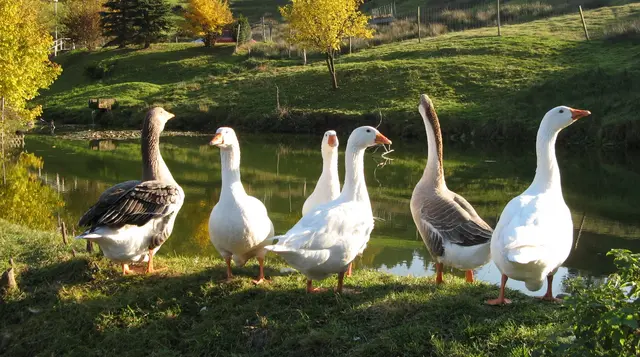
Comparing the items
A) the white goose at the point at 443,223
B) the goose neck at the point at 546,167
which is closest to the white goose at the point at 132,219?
the white goose at the point at 443,223

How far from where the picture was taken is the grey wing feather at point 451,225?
7.42 metres

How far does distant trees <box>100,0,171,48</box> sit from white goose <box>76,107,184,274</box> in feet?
199

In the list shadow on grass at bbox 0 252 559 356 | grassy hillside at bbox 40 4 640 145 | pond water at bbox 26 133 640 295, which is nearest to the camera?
shadow on grass at bbox 0 252 559 356

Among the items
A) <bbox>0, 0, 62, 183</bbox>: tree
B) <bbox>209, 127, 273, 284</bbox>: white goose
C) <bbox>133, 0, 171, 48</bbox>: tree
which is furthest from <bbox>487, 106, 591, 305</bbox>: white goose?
<bbox>133, 0, 171, 48</bbox>: tree

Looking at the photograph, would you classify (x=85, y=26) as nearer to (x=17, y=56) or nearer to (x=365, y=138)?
(x=17, y=56)

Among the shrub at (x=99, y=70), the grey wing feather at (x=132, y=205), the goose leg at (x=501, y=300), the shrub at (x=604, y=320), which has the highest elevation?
the shrub at (x=99, y=70)

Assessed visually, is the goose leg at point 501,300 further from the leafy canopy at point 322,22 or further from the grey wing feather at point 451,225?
the leafy canopy at point 322,22

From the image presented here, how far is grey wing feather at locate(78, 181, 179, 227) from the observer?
7664 mm

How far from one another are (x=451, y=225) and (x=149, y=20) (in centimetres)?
6352

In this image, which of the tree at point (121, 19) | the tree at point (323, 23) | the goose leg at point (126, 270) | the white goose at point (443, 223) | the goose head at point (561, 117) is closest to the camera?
the goose head at point (561, 117)

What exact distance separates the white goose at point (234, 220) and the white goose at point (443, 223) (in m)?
2.14

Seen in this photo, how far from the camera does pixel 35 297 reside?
313 inches

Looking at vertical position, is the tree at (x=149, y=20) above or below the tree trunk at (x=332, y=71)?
above

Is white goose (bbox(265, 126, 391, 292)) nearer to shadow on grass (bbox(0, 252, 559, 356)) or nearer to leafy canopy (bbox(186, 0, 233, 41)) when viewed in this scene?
shadow on grass (bbox(0, 252, 559, 356))
